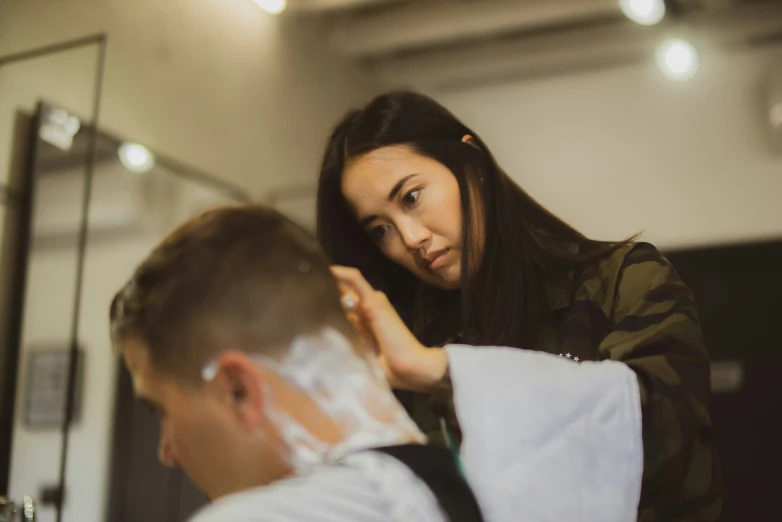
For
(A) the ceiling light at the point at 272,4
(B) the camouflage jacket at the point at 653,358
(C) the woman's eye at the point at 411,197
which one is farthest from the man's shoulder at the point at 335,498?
(A) the ceiling light at the point at 272,4

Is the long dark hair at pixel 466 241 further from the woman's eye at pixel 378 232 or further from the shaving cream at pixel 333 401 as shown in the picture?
the shaving cream at pixel 333 401

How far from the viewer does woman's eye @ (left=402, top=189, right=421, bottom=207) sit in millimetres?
970

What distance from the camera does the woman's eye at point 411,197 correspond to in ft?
3.18

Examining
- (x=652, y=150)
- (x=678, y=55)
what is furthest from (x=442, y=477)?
(x=652, y=150)

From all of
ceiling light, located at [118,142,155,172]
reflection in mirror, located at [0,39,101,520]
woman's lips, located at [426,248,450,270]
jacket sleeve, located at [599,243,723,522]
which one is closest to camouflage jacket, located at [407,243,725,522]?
jacket sleeve, located at [599,243,723,522]

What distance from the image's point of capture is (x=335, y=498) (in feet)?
1.70

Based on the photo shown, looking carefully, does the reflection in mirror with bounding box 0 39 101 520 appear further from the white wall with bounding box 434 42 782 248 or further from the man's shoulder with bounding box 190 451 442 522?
the white wall with bounding box 434 42 782 248

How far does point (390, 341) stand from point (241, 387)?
18 cm

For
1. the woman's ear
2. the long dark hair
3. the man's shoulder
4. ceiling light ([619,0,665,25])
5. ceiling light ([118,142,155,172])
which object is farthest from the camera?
ceiling light ([619,0,665,25])

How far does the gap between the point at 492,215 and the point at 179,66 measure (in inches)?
42.0

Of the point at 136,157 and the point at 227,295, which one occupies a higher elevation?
the point at 136,157

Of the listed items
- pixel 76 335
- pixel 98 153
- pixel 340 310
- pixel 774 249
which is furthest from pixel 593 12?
pixel 340 310

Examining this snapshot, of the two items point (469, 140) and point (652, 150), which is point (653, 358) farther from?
point (652, 150)

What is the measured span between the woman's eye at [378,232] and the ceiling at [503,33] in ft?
4.71
